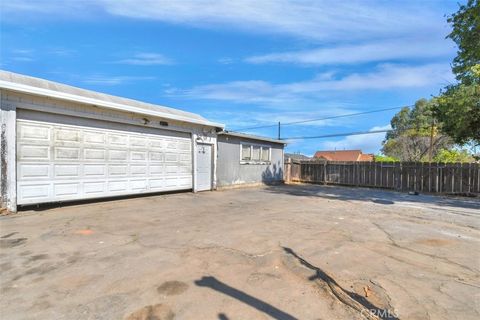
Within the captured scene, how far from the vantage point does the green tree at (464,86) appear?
36.0 feet

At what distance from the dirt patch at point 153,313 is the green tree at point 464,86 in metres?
12.5

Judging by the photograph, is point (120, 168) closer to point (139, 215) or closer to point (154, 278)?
point (139, 215)

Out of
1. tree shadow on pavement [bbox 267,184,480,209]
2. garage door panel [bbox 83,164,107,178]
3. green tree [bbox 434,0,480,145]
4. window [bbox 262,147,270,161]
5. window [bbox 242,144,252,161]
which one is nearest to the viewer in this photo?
garage door panel [bbox 83,164,107,178]

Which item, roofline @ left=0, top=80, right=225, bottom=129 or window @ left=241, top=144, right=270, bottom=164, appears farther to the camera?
window @ left=241, top=144, right=270, bottom=164

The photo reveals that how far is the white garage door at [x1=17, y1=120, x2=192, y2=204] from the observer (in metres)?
7.18

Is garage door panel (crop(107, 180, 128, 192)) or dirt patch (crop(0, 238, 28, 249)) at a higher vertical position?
garage door panel (crop(107, 180, 128, 192))

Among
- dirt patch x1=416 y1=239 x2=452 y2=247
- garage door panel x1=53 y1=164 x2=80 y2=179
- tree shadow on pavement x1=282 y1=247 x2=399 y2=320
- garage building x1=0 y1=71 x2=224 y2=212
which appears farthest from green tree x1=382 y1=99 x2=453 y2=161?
tree shadow on pavement x1=282 y1=247 x2=399 y2=320

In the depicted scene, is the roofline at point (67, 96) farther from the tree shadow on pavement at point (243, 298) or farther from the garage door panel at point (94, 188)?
the tree shadow on pavement at point (243, 298)

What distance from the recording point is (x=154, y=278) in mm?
3242

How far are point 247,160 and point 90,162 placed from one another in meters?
8.47

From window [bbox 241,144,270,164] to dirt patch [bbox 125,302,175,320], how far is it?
12.5 m

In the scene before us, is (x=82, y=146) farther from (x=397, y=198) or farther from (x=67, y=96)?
(x=397, y=198)

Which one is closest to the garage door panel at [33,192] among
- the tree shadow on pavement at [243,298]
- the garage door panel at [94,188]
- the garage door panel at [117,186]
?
the garage door panel at [94,188]

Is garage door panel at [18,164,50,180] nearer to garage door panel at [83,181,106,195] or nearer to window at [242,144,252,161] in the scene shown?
garage door panel at [83,181,106,195]
